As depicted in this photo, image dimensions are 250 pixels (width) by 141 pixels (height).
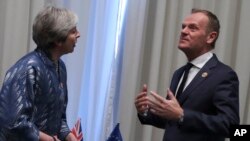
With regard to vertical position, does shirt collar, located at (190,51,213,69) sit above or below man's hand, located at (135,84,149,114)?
above

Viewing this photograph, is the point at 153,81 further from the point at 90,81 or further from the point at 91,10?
the point at 91,10

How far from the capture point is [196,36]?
1882 mm

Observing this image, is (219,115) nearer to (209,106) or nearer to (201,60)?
(209,106)

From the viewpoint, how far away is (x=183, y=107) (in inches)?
68.6

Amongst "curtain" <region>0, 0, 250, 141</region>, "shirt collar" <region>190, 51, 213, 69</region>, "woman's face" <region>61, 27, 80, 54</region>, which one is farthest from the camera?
"curtain" <region>0, 0, 250, 141</region>

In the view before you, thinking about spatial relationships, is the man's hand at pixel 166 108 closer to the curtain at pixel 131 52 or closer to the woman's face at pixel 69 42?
the woman's face at pixel 69 42

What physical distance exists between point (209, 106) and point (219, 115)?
0.36ft

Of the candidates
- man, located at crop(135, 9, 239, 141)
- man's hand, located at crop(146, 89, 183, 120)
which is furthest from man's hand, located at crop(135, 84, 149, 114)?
man's hand, located at crop(146, 89, 183, 120)

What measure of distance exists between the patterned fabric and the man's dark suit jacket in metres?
0.56

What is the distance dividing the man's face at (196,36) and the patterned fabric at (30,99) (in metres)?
0.66

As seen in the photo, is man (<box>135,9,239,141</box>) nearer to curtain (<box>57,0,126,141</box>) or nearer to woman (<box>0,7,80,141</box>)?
woman (<box>0,7,80,141</box>)

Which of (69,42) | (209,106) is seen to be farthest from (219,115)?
(69,42)

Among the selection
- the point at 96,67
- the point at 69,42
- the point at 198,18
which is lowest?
the point at 96,67

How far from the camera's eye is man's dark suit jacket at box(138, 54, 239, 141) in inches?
62.8
